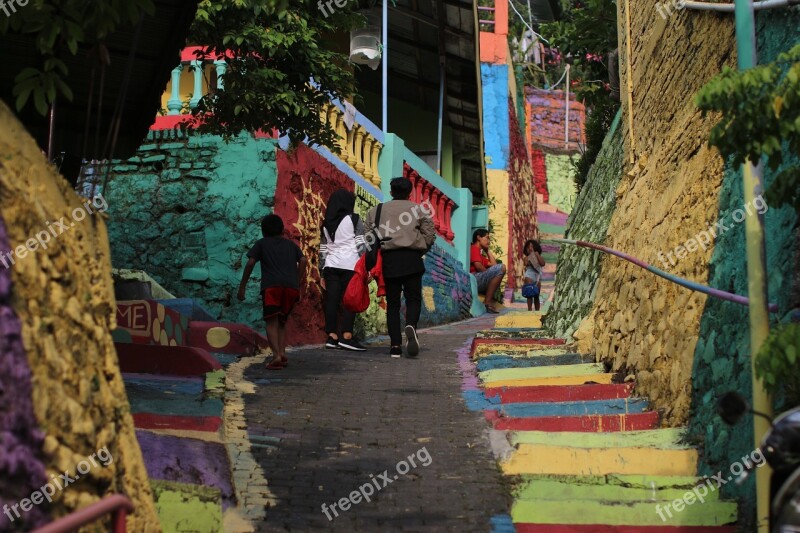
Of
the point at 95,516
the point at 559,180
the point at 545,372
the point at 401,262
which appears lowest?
the point at 545,372

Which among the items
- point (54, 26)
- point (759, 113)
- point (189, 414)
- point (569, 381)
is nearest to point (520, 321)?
point (569, 381)

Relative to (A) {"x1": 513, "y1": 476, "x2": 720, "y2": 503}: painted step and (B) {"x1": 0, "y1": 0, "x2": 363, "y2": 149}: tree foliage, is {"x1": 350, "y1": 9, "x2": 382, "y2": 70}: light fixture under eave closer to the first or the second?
(B) {"x1": 0, "y1": 0, "x2": 363, "y2": 149}: tree foliage

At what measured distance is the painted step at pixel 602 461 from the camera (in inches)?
213

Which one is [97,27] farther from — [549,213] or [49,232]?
[549,213]

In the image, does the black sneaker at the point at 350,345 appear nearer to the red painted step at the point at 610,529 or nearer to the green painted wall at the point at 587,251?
the green painted wall at the point at 587,251

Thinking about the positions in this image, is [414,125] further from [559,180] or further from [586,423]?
[559,180]

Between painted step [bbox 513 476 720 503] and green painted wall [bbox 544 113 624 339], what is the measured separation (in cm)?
425

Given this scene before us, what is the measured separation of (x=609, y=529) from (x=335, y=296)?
5781mm

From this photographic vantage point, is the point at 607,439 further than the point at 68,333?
Yes

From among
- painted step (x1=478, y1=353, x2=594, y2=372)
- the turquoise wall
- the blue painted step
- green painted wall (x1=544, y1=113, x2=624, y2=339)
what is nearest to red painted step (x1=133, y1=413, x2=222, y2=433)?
the blue painted step

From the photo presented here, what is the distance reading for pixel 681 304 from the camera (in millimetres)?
6266

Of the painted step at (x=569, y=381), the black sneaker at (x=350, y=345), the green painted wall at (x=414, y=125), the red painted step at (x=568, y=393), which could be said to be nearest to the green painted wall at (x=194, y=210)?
the black sneaker at (x=350, y=345)

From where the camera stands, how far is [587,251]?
1046 cm

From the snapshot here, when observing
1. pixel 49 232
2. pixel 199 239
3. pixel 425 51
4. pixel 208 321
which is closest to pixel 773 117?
pixel 49 232
